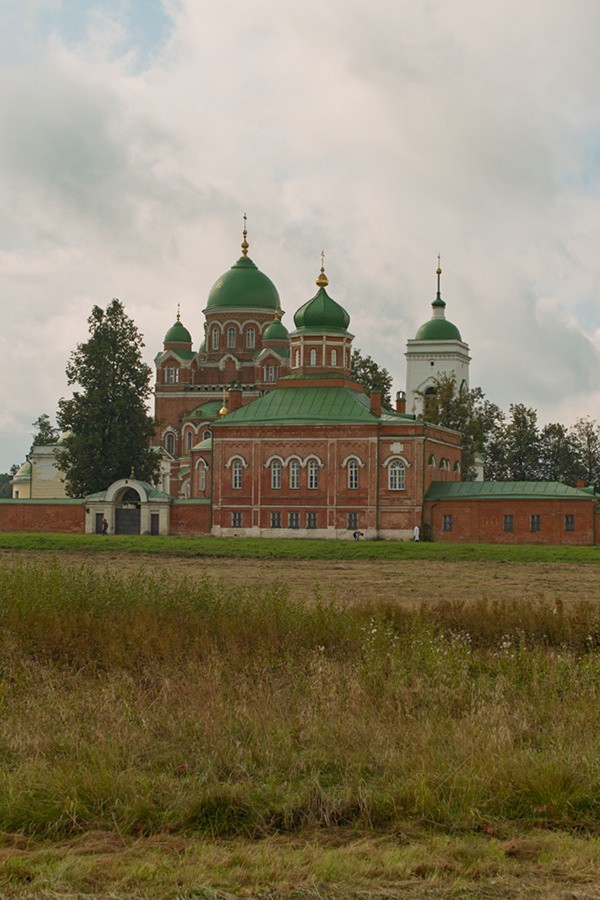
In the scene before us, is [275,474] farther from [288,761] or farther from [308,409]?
[288,761]

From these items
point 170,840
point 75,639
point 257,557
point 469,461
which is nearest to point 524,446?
point 469,461

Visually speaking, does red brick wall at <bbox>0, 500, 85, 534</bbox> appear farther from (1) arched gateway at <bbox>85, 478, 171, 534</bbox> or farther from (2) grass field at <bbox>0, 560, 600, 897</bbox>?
(2) grass field at <bbox>0, 560, 600, 897</bbox>

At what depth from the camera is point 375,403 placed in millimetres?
52500

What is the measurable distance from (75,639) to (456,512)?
36.4 m

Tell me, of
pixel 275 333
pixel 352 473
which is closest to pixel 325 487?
pixel 352 473

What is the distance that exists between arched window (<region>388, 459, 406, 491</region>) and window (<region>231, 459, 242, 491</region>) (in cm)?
681

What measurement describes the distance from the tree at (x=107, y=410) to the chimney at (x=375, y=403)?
10.7 m

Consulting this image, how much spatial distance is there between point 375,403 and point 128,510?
473 inches

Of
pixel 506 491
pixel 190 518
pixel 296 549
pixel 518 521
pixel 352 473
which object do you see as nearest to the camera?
pixel 296 549

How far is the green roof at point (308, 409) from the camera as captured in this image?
52.0m

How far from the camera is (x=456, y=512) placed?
162 ft

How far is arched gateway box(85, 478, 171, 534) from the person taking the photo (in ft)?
170

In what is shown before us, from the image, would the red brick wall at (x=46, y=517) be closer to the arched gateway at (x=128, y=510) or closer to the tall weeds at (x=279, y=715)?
the arched gateway at (x=128, y=510)

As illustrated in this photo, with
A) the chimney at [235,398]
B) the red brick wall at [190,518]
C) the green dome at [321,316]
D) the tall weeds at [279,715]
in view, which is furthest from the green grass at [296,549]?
the tall weeds at [279,715]
